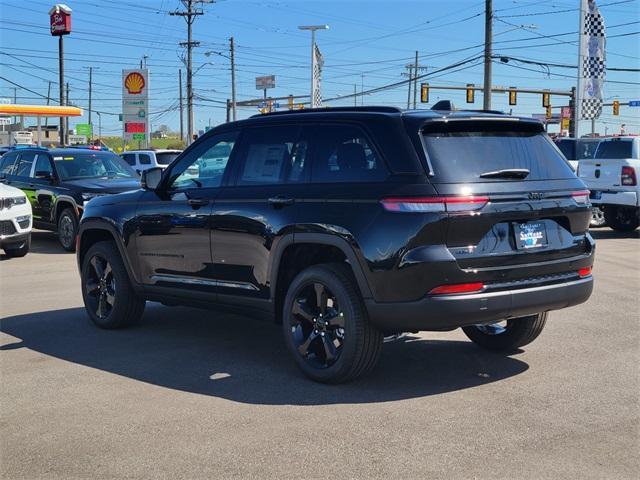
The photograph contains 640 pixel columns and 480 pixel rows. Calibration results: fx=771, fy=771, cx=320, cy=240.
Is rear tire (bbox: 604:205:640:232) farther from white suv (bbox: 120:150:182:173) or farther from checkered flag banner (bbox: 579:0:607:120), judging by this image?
checkered flag banner (bbox: 579:0:607:120)

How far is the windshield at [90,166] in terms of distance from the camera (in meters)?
14.4

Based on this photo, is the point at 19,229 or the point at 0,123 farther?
the point at 0,123

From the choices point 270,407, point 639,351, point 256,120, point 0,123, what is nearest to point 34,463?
point 270,407

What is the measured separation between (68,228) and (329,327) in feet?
31.4

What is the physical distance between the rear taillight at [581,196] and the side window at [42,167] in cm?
1117

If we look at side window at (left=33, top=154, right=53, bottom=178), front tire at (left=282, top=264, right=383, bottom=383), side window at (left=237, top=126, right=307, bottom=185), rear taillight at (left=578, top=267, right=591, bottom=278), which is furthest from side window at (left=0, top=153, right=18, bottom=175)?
rear taillight at (left=578, top=267, right=591, bottom=278)

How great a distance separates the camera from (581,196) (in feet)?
18.1

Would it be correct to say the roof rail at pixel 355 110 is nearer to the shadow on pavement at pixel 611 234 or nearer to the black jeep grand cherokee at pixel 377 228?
the black jeep grand cherokee at pixel 377 228

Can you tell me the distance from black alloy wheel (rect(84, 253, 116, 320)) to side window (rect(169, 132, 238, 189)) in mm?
1248

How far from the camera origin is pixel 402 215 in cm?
481

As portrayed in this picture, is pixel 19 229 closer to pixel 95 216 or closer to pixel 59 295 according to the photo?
pixel 59 295

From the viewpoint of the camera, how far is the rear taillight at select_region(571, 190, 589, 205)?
17.9 feet

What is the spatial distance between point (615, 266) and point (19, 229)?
30.4 ft

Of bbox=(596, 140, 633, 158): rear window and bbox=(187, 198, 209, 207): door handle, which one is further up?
bbox=(596, 140, 633, 158): rear window
